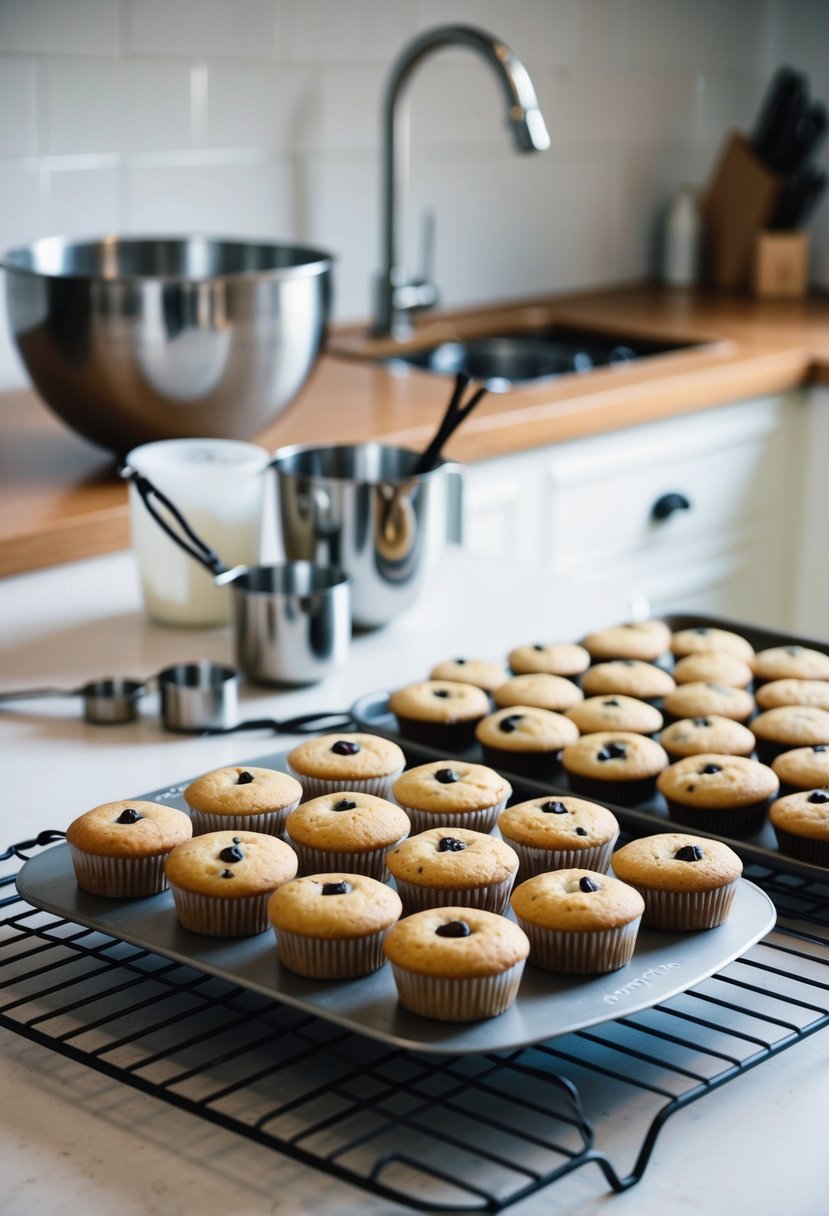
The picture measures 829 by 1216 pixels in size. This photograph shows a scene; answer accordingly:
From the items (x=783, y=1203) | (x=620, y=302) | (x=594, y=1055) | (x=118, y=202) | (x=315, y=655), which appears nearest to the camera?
(x=783, y=1203)

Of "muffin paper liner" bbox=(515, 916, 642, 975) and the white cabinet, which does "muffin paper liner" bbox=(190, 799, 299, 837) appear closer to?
"muffin paper liner" bbox=(515, 916, 642, 975)

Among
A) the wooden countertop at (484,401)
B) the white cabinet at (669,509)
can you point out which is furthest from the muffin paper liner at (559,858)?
the white cabinet at (669,509)

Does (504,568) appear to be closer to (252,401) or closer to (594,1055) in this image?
(252,401)

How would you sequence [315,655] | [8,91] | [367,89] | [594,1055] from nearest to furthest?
[594,1055] < [315,655] < [8,91] < [367,89]

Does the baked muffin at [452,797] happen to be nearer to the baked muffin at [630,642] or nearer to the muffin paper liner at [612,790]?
the muffin paper liner at [612,790]

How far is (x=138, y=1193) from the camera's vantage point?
735 millimetres

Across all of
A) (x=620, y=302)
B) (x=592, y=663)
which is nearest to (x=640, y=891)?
(x=592, y=663)

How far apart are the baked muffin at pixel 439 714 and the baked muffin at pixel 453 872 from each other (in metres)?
0.26

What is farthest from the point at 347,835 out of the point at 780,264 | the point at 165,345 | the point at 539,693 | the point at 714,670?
the point at 780,264

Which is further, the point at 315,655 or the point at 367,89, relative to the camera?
the point at 367,89

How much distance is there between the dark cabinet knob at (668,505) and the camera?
2.43 meters

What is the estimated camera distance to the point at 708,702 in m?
1.27

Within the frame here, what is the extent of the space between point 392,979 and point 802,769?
42 centimetres

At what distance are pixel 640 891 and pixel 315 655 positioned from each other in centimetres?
52
